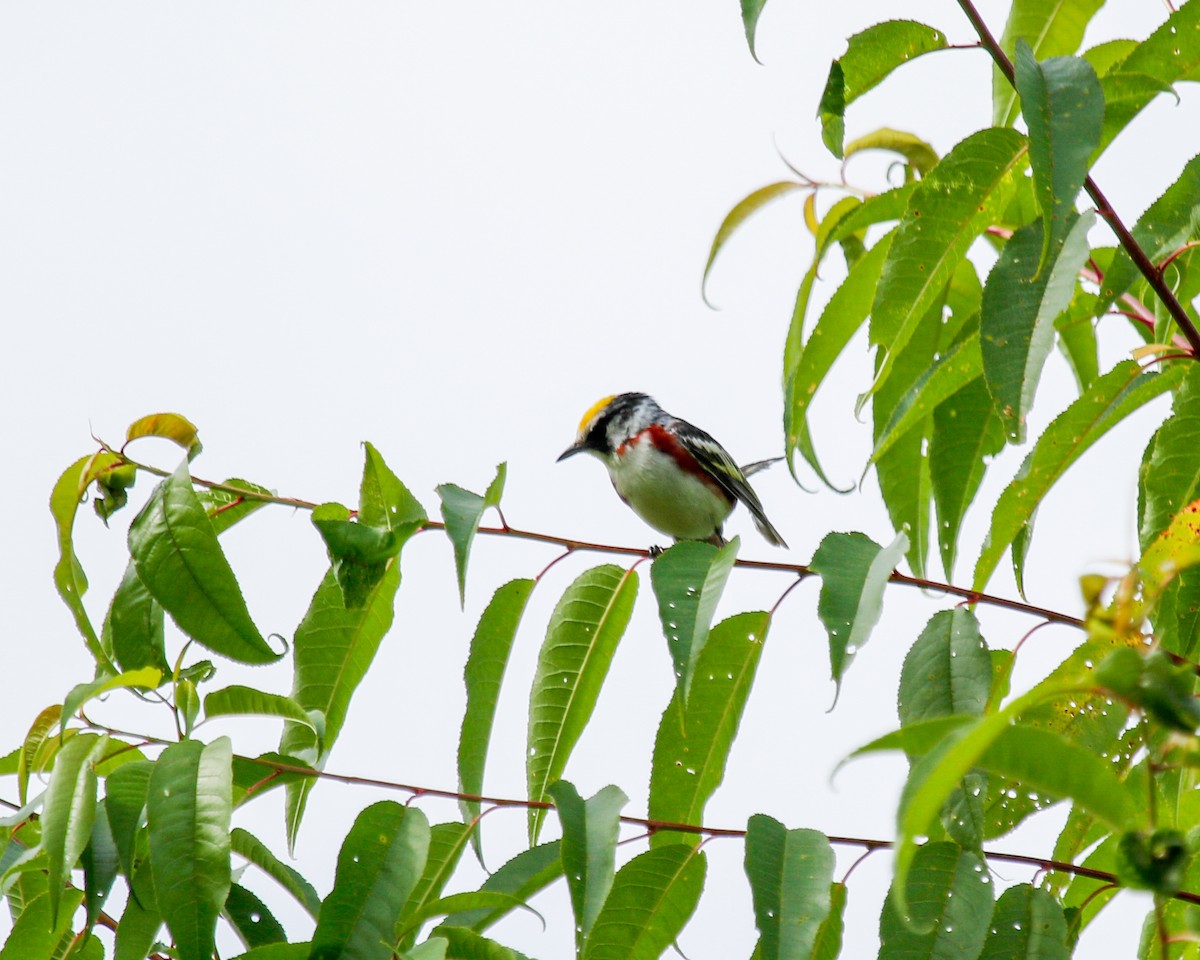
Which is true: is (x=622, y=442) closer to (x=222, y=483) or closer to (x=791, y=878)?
(x=222, y=483)

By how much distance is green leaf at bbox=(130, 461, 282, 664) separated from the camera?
6.77 ft

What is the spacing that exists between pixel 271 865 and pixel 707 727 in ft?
2.59

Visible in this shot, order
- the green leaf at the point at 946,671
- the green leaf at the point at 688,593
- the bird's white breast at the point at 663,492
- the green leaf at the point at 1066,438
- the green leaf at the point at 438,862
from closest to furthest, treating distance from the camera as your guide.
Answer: the green leaf at the point at 688,593 → the green leaf at the point at 946,671 → the green leaf at the point at 1066,438 → the green leaf at the point at 438,862 → the bird's white breast at the point at 663,492

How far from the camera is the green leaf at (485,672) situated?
2.25 meters

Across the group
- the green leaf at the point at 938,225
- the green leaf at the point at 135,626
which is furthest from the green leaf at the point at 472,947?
the green leaf at the point at 938,225

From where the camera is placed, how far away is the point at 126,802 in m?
1.95

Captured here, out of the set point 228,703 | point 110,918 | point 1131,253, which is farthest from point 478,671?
point 1131,253

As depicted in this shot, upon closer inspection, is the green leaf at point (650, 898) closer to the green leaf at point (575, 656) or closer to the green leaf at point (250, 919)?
the green leaf at point (575, 656)

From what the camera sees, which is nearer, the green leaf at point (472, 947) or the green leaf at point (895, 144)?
the green leaf at point (472, 947)

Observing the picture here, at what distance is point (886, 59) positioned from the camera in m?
2.21

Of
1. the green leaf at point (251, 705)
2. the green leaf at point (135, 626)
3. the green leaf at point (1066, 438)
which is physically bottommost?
the green leaf at point (251, 705)

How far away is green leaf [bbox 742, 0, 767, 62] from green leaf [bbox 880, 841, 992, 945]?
3.65ft

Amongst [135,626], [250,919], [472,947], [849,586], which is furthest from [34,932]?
[849,586]

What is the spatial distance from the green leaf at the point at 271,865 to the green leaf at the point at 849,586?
106 cm
